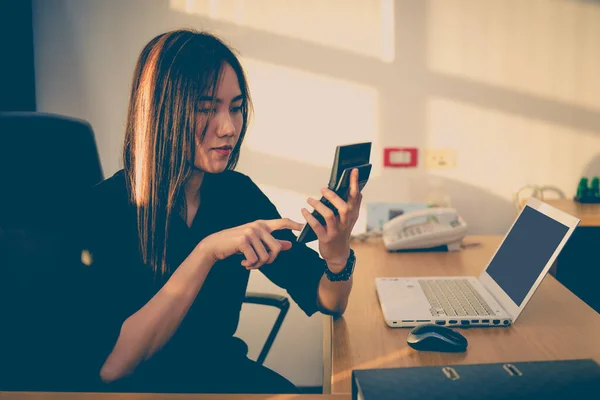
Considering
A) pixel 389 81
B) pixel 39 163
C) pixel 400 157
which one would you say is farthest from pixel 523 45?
pixel 39 163

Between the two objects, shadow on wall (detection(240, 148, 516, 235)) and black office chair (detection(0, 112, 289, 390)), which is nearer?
black office chair (detection(0, 112, 289, 390))

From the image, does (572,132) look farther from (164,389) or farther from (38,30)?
(38,30)

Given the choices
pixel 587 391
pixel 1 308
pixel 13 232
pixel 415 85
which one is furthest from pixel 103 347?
pixel 415 85

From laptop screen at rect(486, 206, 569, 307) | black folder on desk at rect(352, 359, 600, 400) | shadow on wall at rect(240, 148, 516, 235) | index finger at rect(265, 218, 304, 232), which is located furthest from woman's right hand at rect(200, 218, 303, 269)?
shadow on wall at rect(240, 148, 516, 235)

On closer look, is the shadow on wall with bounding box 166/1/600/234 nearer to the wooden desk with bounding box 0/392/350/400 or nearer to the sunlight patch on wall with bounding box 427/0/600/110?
the sunlight patch on wall with bounding box 427/0/600/110

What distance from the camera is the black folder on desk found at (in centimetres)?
62

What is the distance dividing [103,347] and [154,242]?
0.85 feet

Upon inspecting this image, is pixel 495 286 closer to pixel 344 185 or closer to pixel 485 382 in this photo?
pixel 344 185

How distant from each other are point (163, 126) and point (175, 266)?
0.32m

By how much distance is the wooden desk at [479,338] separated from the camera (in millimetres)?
989

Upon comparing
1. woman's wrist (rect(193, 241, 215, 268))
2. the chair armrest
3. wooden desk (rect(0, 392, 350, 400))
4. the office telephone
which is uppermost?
woman's wrist (rect(193, 241, 215, 268))

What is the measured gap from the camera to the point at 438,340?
3.29 ft

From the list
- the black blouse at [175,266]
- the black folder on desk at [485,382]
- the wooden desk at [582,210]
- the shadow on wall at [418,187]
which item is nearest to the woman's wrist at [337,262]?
the black blouse at [175,266]

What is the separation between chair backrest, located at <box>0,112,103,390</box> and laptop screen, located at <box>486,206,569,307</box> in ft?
2.99
